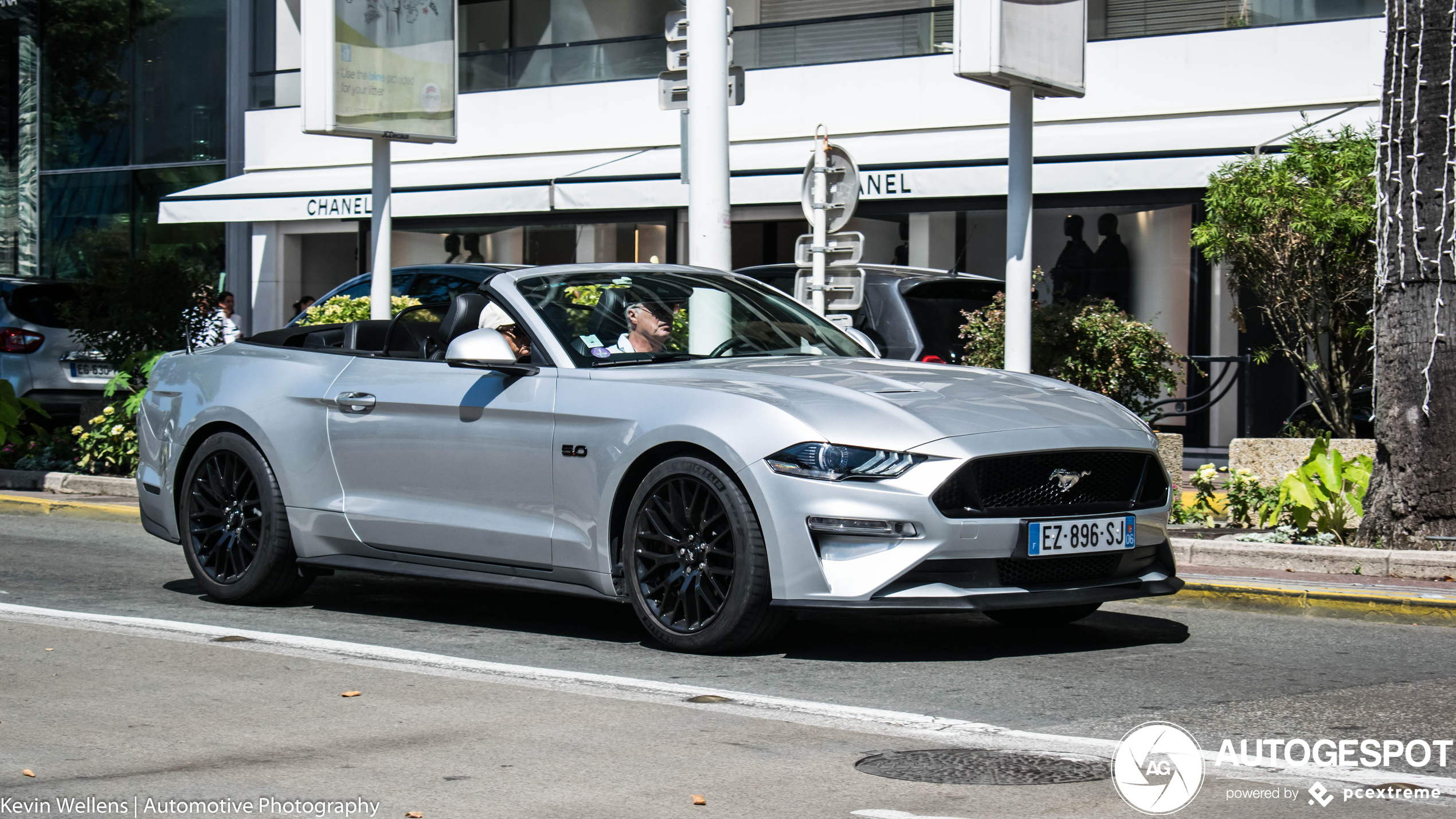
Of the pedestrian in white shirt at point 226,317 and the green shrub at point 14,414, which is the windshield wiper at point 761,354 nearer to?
the pedestrian in white shirt at point 226,317

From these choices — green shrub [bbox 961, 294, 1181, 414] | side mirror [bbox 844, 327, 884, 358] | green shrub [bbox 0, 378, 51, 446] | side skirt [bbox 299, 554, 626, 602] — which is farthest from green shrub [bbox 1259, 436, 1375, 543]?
green shrub [bbox 0, 378, 51, 446]

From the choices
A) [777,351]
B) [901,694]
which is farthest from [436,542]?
[901,694]

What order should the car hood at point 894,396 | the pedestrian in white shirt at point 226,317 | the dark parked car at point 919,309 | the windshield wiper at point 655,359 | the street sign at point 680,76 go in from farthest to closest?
the pedestrian in white shirt at point 226,317 < the street sign at point 680,76 < the dark parked car at point 919,309 < the windshield wiper at point 655,359 < the car hood at point 894,396

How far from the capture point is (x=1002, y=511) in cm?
626

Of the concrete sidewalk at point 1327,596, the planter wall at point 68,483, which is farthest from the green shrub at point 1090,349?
the planter wall at point 68,483

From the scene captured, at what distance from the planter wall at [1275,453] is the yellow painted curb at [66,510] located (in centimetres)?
765

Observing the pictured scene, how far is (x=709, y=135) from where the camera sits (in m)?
11.7

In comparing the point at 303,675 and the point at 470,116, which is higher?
the point at 470,116

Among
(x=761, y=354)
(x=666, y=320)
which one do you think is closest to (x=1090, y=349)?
(x=761, y=354)

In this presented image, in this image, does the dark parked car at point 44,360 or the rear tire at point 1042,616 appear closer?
the rear tire at point 1042,616

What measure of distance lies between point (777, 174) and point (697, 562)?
11813 millimetres

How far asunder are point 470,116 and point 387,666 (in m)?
18.7

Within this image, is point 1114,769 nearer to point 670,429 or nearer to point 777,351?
point 670,429

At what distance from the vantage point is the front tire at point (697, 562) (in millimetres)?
6348
